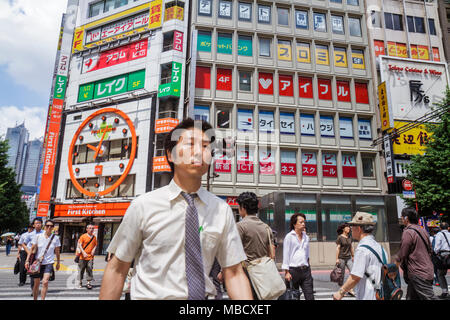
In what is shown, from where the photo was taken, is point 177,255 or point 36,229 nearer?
point 177,255

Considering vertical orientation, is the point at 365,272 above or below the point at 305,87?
below

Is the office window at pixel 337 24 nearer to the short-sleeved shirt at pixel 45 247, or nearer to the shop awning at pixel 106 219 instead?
the shop awning at pixel 106 219

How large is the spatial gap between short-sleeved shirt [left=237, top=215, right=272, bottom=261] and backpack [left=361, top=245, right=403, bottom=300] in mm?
1326

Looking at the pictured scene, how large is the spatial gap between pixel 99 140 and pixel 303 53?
17980 mm

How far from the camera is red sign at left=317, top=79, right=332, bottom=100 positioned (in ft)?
75.7

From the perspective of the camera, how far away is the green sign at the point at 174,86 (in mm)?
21969

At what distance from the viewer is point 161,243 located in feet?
4.79

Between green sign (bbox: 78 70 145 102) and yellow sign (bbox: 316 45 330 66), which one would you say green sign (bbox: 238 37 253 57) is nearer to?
yellow sign (bbox: 316 45 330 66)

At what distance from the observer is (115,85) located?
982 inches

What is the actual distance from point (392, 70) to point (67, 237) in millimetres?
28900

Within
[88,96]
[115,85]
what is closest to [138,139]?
[115,85]

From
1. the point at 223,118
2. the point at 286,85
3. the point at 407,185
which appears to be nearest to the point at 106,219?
the point at 223,118

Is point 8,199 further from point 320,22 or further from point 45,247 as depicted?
point 320,22

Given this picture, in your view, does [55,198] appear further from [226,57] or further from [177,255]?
[177,255]
